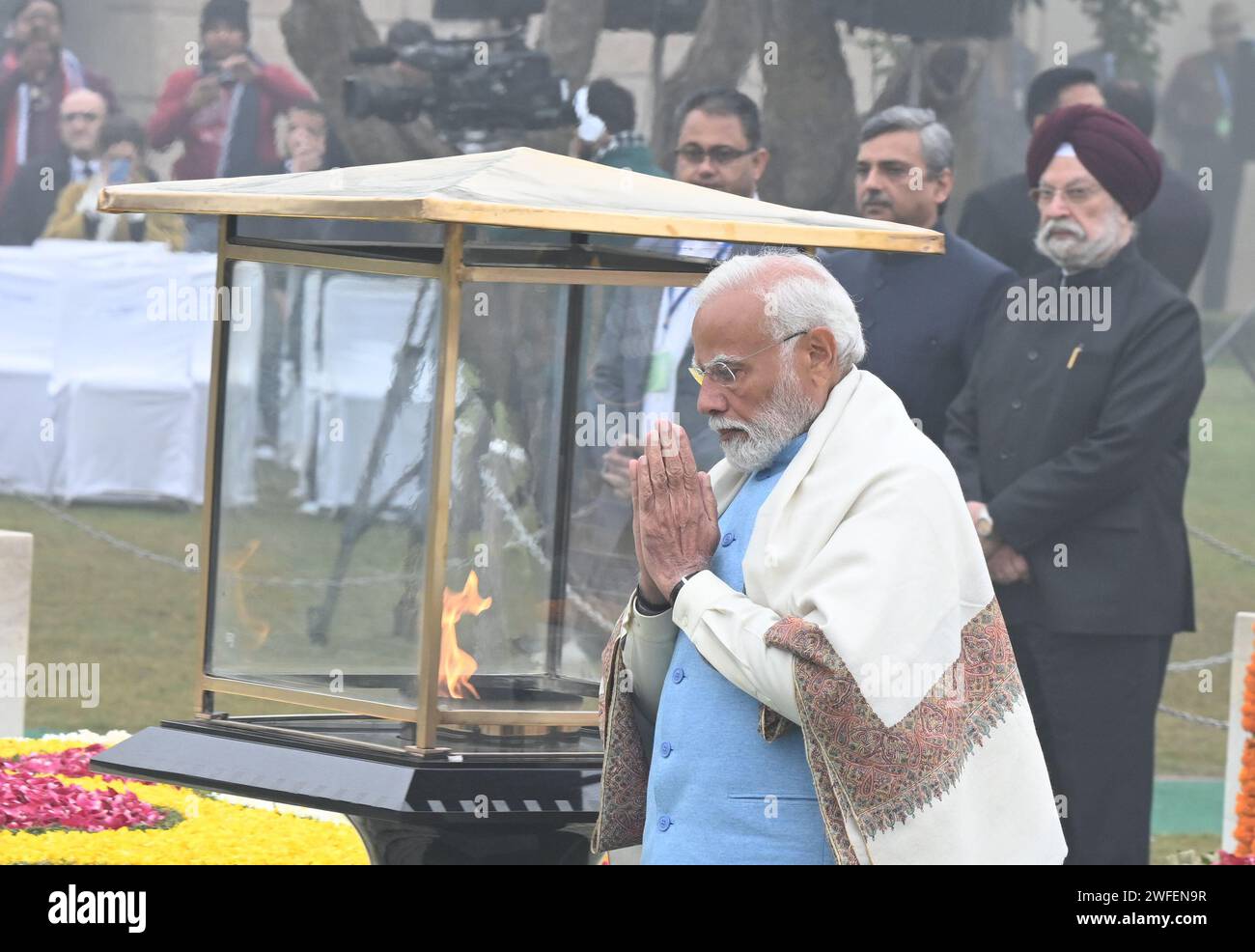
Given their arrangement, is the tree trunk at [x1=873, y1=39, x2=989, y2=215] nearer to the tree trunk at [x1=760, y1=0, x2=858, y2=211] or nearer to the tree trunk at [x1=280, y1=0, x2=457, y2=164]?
the tree trunk at [x1=760, y1=0, x2=858, y2=211]

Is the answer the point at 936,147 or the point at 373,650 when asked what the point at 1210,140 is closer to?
the point at 936,147

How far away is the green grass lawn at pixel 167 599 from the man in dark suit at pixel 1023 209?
7.92 feet

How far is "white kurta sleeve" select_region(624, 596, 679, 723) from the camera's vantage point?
3.46 m

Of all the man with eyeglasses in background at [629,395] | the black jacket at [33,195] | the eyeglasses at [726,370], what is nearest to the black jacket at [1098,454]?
the man with eyeglasses in background at [629,395]

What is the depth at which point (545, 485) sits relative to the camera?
493cm

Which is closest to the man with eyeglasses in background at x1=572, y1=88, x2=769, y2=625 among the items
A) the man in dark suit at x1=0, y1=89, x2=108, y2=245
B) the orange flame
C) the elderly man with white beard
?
the orange flame

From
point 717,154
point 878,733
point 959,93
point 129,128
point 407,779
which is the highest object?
point 959,93

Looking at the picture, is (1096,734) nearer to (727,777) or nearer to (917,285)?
(917,285)

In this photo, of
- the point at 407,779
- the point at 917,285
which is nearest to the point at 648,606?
the point at 407,779

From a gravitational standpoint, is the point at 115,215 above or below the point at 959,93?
below

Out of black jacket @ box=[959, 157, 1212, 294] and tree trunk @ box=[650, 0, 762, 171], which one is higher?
tree trunk @ box=[650, 0, 762, 171]

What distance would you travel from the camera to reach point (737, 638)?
320 centimetres

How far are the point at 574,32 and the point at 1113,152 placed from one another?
5250 millimetres

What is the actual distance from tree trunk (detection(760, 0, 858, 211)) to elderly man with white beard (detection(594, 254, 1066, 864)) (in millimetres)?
7172
